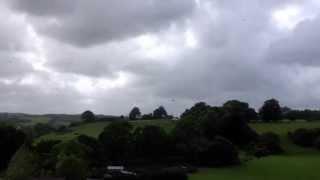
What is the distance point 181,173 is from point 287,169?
1046 inches

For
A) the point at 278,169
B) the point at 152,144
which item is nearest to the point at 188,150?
the point at 152,144

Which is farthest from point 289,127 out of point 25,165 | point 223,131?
point 25,165

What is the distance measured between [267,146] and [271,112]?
1802 inches

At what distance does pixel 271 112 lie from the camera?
197 m

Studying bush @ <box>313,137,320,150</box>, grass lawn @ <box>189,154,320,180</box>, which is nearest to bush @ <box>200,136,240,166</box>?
grass lawn @ <box>189,154,320,180</box>

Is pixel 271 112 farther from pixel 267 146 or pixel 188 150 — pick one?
pixel 188 150

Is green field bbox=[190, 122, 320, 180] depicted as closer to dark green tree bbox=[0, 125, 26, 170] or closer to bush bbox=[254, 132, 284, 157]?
bush bbox=[254, 132, 284, 157]

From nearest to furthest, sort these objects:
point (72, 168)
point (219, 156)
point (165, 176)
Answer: point (72, 168)
point (165, 176)
point (219, 156)

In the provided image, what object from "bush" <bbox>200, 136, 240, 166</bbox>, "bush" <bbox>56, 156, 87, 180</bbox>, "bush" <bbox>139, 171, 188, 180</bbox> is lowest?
"bush" <bbox>139, 171, 188, 180</bbox>

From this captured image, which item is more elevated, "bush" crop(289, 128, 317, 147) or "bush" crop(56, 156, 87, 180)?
"bush" crop(289, 128, 317, 147)

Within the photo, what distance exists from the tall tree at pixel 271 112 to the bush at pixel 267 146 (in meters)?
40.6

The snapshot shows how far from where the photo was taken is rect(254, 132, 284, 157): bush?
14950cm

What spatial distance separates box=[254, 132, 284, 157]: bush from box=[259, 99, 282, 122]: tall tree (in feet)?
133

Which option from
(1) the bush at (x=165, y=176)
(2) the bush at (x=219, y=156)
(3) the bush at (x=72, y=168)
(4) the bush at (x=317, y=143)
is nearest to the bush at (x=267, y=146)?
(4) the bush at (x=317, y=143)
